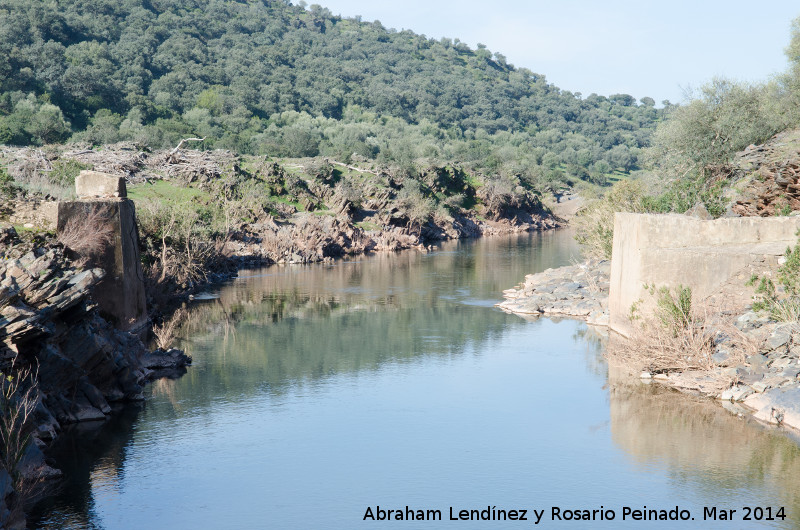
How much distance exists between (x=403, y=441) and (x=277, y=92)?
80.5 metres

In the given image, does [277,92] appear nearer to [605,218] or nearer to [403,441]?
[605,218]

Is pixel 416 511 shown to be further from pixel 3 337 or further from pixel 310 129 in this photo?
pixel 310 129

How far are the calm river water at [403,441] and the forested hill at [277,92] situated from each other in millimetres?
36796

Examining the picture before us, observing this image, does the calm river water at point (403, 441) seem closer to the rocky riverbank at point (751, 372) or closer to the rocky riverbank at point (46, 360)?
the rocky riverbank at point (751, 372)

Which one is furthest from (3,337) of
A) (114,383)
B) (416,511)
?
(416,511)

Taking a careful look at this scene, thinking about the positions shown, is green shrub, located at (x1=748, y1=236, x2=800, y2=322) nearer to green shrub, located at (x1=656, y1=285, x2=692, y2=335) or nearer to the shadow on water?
green shrub, located at (x1=656, y1=285, x2=692, y2=335)

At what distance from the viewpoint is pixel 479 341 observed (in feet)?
79.3

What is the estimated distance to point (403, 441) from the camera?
1527cm

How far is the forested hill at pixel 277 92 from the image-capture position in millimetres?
64062

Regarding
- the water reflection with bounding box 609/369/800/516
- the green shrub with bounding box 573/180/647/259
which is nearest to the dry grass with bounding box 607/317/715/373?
the water reflection with bounding box 609/369/800/516

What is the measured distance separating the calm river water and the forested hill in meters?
36.8

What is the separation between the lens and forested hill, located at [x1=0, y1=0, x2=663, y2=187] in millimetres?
64062

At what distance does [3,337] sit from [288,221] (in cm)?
3310

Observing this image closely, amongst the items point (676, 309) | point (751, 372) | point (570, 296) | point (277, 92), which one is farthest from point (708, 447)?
point (277, 92)
